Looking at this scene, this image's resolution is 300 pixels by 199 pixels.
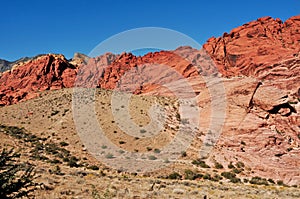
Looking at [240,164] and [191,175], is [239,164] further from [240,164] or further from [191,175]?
[191,175]

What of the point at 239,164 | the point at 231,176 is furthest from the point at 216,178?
the point at 239,164

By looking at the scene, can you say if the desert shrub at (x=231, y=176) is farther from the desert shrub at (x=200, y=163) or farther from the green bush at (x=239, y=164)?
the desert shrub at (x=200, y=163)

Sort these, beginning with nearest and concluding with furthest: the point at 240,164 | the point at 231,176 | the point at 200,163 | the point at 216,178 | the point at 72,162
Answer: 1. the point at 216,178
2. the point at 231,176
3. the point at 72,162
4. the point at 240,164
5. the point at 200,163

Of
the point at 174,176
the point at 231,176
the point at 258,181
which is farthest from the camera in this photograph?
the point at 231,176

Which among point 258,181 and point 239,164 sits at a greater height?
point 239,164

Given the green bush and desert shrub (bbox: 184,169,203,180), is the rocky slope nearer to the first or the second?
the green bush

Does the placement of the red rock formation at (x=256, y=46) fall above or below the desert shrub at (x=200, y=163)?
above

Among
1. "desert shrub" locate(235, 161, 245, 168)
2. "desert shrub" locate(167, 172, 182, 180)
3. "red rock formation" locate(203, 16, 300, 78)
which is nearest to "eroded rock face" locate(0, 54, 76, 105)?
"red rock formation" locate(203, 16, 300, 78)

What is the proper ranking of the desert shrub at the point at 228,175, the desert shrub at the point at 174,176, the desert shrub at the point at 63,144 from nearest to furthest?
the desert shrub at the point at 174,176 < the desert shrub at the point at 228,175 < the desert shrub at the point at 63,144

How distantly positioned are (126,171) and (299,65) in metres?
49.8

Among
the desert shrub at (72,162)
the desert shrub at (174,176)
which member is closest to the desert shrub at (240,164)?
the desert shrub at (174,176)

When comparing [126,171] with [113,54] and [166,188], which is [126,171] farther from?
[113,54]

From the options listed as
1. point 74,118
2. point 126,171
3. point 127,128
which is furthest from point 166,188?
point 74,118

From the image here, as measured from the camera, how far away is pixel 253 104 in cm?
3219
